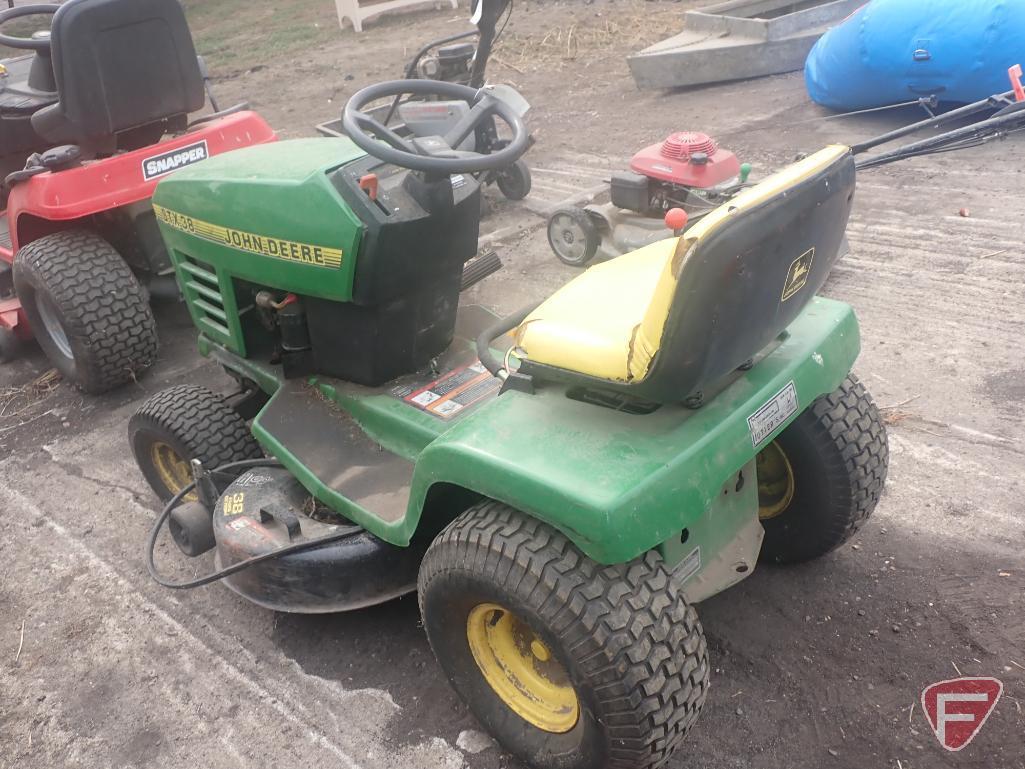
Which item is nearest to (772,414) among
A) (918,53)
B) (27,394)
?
(27,394)

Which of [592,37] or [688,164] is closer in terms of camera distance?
[688,164]

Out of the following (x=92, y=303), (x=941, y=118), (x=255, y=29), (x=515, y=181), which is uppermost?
(x=941, y=118)

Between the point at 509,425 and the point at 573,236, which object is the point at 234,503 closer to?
the point at 509,425

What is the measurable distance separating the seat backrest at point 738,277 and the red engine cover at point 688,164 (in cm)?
252

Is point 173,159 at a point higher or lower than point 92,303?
higher

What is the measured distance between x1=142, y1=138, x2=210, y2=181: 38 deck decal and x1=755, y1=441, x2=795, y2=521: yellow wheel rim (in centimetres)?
286

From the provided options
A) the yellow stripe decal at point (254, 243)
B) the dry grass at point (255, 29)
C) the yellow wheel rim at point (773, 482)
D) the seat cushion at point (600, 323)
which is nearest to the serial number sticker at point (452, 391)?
the yellow stripe decal at point (254, 243)

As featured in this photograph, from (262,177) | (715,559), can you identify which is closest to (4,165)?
(262,177)

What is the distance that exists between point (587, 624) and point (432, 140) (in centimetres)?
159

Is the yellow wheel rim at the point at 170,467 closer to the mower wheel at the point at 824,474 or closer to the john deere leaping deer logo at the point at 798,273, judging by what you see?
the mower wheel at the point at 824,474

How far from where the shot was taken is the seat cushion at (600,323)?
183 centimetres

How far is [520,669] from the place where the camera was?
213cm

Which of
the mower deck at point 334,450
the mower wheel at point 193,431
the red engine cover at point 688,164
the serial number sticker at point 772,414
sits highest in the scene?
the serial number sticker at point 772,414

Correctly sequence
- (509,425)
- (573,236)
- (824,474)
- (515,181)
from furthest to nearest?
(515,181)
(573,236)
(824,474)
(509,425)
